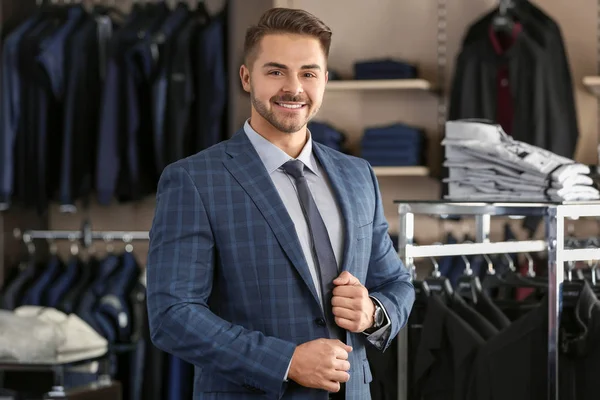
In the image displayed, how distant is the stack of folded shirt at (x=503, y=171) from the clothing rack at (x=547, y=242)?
14 cm

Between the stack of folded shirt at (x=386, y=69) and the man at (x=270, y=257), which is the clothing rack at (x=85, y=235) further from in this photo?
the man at (x=270, y=257)

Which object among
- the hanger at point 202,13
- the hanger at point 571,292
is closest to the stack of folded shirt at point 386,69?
the hanger at point 202,13

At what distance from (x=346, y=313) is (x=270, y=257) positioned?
0.16m

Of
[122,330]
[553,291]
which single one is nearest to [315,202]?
[553,291]

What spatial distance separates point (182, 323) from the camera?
61.6 inches

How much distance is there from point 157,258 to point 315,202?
30cm

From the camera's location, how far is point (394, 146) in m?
4.67

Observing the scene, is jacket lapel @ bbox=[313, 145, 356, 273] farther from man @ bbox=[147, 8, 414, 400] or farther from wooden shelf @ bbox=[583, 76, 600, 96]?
wooden shelf @ bbox=[583, 76, 600, 96]

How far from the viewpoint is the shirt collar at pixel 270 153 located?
68.0 inches

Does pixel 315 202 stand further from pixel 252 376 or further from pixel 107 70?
pixel 107 70

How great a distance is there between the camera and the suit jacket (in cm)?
157

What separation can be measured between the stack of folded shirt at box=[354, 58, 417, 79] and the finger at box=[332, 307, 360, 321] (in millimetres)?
3151

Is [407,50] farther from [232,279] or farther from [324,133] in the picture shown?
[232,279]

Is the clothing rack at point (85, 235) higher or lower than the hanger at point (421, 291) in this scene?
higher
